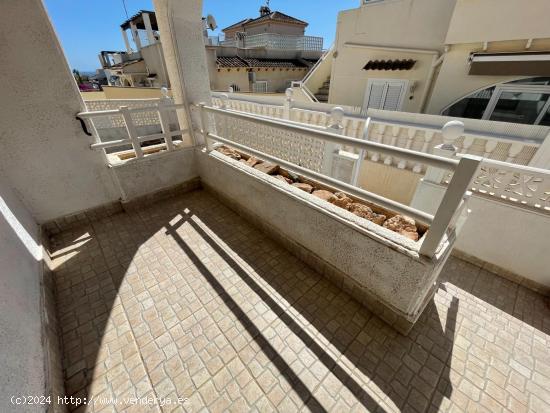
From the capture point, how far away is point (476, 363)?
1902 millimetres

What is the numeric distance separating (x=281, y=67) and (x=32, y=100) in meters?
16.3

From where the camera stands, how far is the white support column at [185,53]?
3074 millimetres

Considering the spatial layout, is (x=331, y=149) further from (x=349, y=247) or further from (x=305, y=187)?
(x=349, y=247)

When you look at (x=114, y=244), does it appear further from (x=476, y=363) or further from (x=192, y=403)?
(x=476, y=363)

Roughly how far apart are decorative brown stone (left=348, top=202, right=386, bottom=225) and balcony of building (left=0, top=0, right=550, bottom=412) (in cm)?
2

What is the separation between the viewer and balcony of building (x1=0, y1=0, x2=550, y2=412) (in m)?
1.69

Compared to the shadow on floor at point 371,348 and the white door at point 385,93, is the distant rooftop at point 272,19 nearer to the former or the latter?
the white door at point 385,93

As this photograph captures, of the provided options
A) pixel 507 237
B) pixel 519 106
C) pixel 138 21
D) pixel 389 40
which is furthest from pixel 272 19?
pixel 507 237

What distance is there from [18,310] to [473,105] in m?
10.5

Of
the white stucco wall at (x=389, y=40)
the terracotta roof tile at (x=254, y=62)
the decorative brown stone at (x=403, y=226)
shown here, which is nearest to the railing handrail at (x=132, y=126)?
the decorative brown stone at (x=403, y=226)

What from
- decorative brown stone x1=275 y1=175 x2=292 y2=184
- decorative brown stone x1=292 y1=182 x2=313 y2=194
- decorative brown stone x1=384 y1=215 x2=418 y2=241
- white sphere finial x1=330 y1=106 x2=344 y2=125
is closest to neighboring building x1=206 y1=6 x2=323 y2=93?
white sphere finial x1=330 y1=106 x2=344 y2=125

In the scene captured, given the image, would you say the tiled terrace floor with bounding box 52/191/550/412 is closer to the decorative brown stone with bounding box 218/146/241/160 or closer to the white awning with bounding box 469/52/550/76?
the decorative brown stone with bounding box 218/146/241/160

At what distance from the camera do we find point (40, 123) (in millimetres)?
2660

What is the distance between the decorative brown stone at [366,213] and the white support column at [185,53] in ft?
9.66
